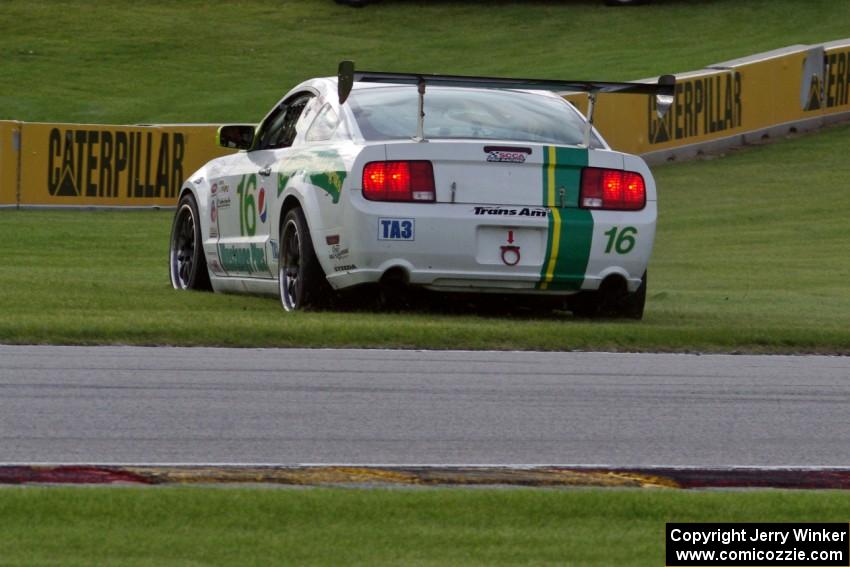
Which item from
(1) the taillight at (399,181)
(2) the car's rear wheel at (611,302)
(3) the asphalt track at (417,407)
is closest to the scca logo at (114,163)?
(2) the car's rear wheel at (611,302)

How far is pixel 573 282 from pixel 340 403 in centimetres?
335

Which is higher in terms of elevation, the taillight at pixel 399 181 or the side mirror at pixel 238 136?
the side mirror at pixel 238 136

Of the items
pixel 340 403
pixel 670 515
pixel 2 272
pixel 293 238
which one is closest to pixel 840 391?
pixel 340 403

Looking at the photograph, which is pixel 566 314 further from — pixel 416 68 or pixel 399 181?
pixel 416 68

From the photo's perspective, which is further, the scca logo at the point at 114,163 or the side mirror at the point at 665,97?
the scca logo at the point at 114,163

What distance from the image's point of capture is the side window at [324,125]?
1081cm

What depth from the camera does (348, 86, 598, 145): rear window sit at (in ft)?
34.6

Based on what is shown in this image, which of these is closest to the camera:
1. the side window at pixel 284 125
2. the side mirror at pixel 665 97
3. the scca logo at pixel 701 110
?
the side mirror at pixel 665 97

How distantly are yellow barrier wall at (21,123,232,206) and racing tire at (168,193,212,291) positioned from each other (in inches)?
408

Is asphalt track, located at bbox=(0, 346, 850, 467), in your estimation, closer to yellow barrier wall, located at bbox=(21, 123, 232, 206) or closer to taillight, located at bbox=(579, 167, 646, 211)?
taillight, located at bbox=(579, 167, 646, 211)

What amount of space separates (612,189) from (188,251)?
3.91 meters

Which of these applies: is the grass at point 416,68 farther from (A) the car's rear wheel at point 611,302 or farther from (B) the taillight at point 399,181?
(B) the taillight at point 399,181
